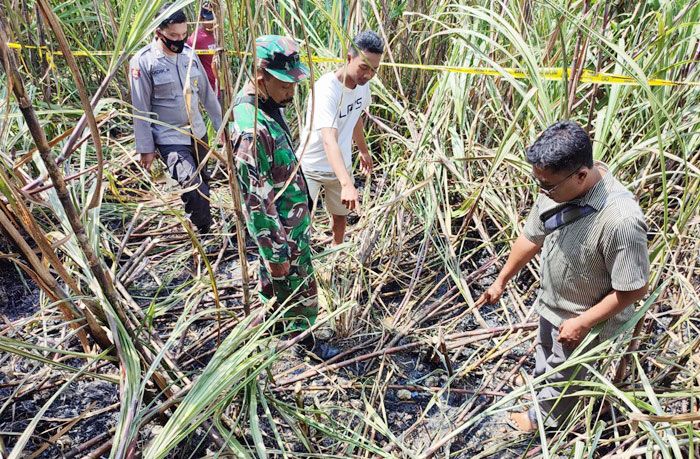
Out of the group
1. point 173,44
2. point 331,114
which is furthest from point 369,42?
point 173,44

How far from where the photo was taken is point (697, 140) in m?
2.04

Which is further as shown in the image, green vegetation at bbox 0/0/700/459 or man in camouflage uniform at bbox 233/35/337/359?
man in camouflage uniform at bbox 233/35/337/359

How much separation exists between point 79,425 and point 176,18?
1.73 m

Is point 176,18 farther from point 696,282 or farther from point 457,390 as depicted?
point 696,282

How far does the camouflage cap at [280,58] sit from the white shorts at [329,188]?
804mm

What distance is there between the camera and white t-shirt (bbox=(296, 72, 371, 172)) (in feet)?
7.13

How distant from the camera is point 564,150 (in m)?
1.29

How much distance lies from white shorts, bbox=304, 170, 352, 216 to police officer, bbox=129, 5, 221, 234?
0.48 meters

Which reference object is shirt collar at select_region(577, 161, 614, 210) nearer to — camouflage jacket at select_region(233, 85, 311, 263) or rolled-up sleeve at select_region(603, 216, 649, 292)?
rolled-up sleeve at select_region(603, 216, 649, 292)

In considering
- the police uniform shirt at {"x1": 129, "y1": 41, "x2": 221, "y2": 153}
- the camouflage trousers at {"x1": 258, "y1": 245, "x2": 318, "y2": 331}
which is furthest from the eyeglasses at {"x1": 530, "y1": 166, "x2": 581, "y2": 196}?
the police uniform shirt at {"x1": 129, "y1": 41, "x2": 221, "y2": 153}

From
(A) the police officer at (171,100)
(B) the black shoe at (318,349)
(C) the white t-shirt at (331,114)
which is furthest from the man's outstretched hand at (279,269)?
(A) the police officer at (171,100)

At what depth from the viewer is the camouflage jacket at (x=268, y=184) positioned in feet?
5.41

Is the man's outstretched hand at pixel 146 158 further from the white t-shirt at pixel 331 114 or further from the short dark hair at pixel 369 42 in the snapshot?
→ the short dark hair at pixel 369 42

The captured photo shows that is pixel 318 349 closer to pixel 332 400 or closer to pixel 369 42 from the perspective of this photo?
pixel 332 400
